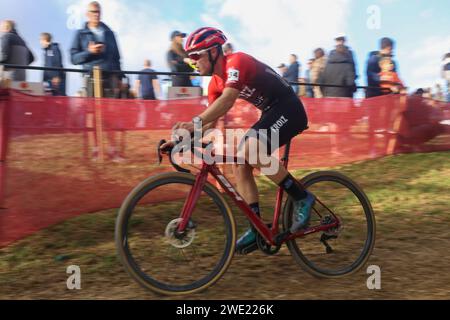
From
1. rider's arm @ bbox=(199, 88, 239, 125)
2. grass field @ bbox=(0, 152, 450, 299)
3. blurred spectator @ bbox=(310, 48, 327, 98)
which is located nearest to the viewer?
rider's arm @ bbox=(199, 88, 239, 125)

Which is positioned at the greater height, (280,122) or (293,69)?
(293,69)

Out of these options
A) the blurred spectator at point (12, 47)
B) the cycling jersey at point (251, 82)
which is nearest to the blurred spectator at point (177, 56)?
the blurred spectator at point (12, 47)

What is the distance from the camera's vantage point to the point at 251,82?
3797 millimetres

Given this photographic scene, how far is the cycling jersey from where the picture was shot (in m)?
3.68

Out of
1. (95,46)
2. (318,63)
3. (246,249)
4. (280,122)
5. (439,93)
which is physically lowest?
(246,249)

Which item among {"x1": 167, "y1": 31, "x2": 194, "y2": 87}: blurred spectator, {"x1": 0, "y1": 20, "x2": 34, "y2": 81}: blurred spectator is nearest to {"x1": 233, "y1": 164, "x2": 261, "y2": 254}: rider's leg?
{"x1": 167, "y1": 31, "x2": 194, "y2": 87}: blurred spectator

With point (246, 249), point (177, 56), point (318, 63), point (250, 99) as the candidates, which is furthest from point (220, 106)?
point (318, 63)

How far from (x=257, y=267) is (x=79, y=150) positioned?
2433 millimetres

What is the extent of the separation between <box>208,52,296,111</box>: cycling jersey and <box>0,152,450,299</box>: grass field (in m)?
1.05

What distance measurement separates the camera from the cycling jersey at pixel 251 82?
3684 mm

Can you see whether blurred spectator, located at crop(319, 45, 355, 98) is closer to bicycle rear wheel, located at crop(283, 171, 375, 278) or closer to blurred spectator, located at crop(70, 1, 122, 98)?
blurred spectator, located at crop(70, 1, 122, 98)

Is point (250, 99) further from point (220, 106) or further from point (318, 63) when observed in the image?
point (318, 63)
